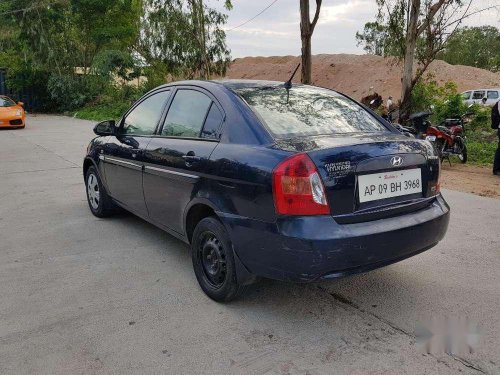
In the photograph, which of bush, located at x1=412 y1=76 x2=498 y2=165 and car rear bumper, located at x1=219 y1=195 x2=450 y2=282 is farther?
bush, located at x1=412 y1=76 x2=498 y2=165

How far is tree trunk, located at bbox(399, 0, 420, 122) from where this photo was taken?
11.8 metres

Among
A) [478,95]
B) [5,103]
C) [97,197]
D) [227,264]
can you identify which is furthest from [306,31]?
[478,95]

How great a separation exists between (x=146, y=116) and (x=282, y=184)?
7.03 feet

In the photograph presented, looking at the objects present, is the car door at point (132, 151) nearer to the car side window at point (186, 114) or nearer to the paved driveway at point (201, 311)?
the car side window at point (186, 114)

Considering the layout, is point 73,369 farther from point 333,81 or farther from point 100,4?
point 333,81

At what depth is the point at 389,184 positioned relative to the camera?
290cm

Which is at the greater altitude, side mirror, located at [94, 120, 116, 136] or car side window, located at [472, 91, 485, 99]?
car side window, located at [472, 91, 485, 99]

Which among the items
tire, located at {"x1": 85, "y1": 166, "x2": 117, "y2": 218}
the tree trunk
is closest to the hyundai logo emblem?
tire, located at {"x1": 85, "y1": 166, "x2": 117, "y2": 218}

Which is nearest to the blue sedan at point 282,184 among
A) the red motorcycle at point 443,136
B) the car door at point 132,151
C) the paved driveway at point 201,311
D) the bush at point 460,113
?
the car door at point 132,151

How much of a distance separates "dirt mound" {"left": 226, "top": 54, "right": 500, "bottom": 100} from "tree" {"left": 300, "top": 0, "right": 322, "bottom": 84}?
1721 cm

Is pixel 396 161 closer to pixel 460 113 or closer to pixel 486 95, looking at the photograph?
pixel 460 113

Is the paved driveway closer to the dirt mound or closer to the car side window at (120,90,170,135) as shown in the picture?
the car side window at (120,90,170,135)

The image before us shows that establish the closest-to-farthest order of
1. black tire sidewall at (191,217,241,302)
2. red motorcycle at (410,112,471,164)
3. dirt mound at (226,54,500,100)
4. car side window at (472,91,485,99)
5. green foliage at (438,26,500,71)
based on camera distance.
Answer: black tire sidewall at (191,217,241,302) → red motorcycle at (410,112,471,164) → car side window at (472,91,485,99) → dirt mound at (226,54,500,100) → green foliage at (438,26,500,71)

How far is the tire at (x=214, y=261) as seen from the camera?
3053mm
